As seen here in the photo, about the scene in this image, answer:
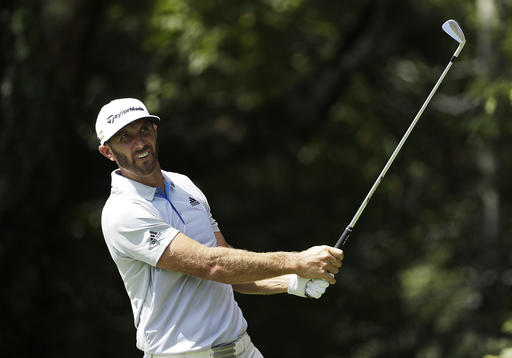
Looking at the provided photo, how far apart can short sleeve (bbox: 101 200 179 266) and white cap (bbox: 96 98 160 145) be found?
32 cm

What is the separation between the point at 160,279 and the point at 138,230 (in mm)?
247

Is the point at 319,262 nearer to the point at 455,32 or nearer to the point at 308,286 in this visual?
the point at 308,286

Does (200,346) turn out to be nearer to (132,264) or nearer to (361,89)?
(132,264)

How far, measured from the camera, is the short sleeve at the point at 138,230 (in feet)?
11.0

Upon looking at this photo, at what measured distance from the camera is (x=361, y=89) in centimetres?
1273

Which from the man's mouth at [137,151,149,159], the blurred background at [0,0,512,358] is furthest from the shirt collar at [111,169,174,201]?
Answer: the blurred background at [0,0,512,358]

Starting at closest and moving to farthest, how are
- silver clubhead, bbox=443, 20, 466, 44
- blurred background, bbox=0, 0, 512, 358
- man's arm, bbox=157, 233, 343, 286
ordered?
man's arm, bbox=157, 233, 343, 286 < silver clubhead, bbox=443, 20, 466, 44 < blurred background, bbox=0, 0, 512, 358

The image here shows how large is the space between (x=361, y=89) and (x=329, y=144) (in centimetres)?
107

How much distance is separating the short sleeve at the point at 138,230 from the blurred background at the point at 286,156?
3606mm

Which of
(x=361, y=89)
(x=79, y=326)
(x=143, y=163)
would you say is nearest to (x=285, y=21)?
(x=361, y=89)

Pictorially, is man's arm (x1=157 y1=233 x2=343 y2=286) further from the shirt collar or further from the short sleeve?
the shirt collar

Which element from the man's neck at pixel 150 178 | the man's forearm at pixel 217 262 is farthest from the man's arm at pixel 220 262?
the man's neck at pixel 150 178

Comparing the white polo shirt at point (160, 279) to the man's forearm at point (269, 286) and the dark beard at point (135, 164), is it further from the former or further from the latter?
the man's forearm at point (269, 286)

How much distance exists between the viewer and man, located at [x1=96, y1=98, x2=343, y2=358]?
3.35 m
